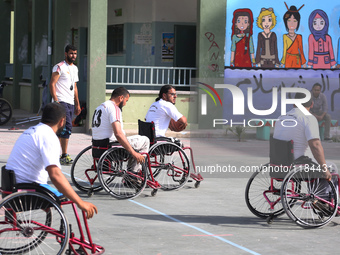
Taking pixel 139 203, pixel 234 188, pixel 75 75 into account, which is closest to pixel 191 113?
pixel 75 75

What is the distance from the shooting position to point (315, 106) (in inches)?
711

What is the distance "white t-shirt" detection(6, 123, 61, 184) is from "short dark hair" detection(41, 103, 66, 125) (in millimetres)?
107

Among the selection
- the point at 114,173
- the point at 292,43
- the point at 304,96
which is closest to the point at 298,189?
the point at 304,96

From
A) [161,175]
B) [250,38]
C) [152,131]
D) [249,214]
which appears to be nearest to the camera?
[249,214]

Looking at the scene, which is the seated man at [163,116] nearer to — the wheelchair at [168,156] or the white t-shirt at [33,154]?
the wheelchair at [168,156]

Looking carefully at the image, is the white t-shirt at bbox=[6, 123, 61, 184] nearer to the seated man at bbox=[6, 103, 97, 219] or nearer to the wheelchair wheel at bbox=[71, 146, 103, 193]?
the seated man at bbox=[6, 103, 97, 219]

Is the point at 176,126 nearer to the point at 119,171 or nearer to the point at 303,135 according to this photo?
the point at 119,171

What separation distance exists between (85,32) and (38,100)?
308cm

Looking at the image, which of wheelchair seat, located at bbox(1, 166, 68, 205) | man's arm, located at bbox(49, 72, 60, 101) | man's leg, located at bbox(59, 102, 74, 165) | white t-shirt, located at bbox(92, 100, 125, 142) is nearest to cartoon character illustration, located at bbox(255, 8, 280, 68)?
man's arm, located at bbox(49, 72, 60, 101)

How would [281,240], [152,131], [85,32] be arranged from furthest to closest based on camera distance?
[85,32]
[152,131]
[281,240]

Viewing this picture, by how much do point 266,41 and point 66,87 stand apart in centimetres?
930

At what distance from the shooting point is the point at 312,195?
7.69 metres

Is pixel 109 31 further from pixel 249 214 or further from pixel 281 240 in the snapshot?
pixel 281 240

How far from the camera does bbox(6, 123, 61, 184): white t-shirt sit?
5.74 meters
